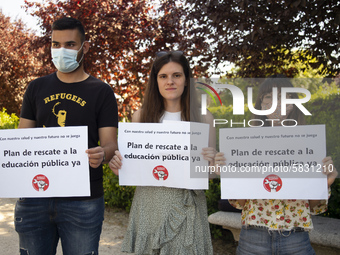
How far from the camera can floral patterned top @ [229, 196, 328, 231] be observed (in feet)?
7.19

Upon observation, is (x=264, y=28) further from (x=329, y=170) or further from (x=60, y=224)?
(x=60, y=224)

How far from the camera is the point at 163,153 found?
2479mm

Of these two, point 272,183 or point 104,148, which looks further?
point 104,148

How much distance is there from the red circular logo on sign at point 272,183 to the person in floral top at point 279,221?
0.08 meters

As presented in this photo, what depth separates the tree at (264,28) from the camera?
425 cm

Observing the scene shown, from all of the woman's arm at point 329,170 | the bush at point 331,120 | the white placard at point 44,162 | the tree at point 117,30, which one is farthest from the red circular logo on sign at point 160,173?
the tree at point 117,30

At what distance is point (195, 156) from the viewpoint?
243 cm

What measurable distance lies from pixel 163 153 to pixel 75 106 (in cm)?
68

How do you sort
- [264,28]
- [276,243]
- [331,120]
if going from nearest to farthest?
[276,243] → [264,28] → [331,120]

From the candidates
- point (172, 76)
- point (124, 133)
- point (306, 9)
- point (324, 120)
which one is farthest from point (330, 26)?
point (124, 133)

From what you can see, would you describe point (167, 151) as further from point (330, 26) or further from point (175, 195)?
point (330, 26)

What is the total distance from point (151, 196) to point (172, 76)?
846 millimetres

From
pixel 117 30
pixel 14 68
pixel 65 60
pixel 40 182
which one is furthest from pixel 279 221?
pixel 14 68

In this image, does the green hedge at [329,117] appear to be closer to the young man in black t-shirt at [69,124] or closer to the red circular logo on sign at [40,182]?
the young man in black t-shirt at [69,124]
